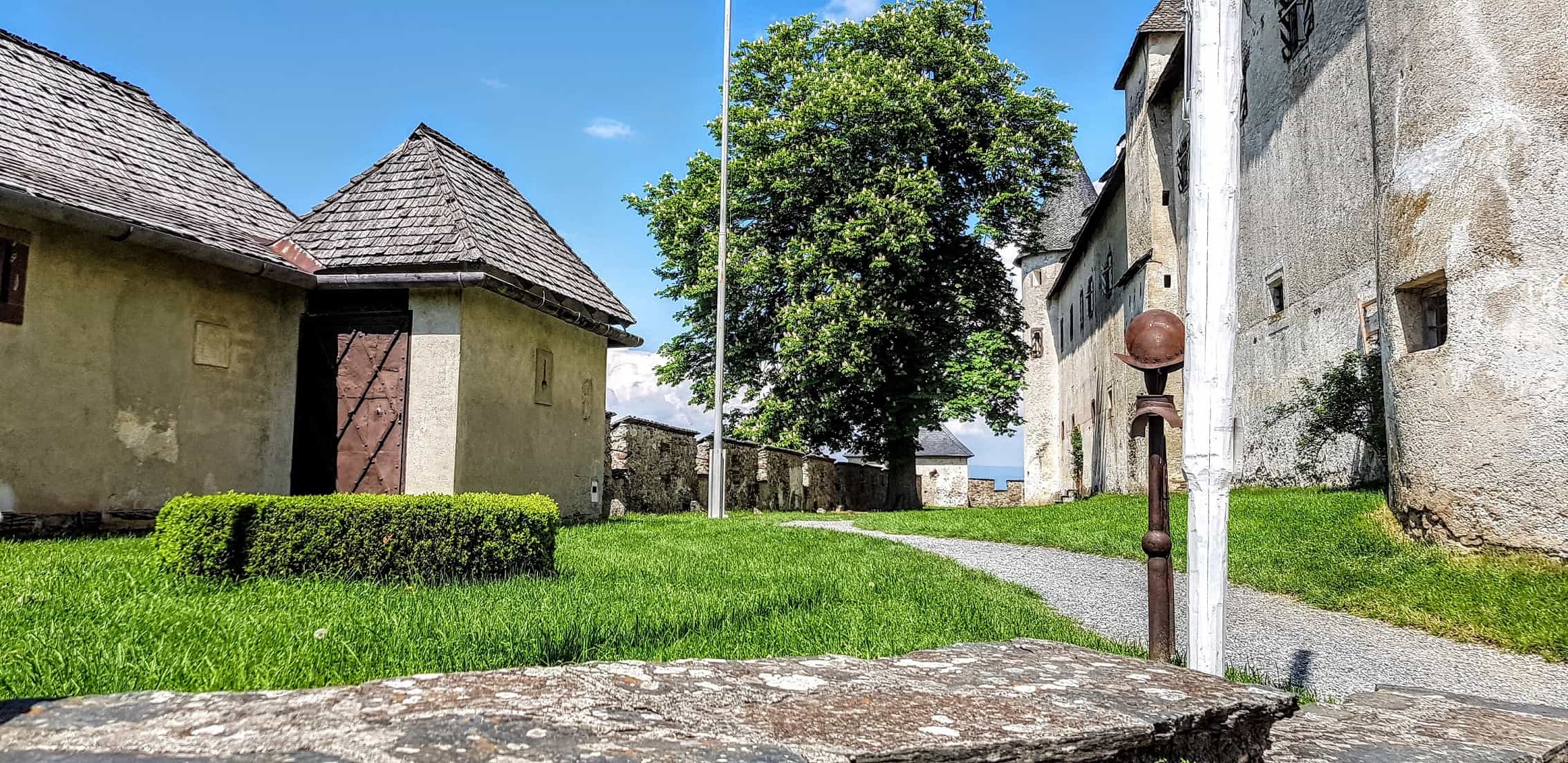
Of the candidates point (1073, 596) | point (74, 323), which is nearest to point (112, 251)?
point (74, 323)

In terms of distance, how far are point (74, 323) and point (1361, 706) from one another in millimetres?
10878

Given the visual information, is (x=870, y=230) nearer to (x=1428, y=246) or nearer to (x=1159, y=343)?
(x=1428, y=246)

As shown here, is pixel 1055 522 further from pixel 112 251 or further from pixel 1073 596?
pixel 112 251

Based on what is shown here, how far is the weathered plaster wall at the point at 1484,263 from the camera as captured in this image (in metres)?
7.89

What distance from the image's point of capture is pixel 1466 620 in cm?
659

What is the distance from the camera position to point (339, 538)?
6707 millimetres

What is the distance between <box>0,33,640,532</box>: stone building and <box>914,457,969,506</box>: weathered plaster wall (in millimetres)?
38428

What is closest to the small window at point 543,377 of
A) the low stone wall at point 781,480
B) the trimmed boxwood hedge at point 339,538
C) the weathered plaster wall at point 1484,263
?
the trimmed boxwood hedge at point 339,538

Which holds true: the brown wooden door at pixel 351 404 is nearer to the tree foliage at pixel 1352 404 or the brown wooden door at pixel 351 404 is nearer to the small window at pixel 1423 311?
the small window at pixel 1423 311

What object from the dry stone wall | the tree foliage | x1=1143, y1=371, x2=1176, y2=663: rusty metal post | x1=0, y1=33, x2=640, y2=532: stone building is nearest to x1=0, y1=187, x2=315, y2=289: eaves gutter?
x1=0, y1=33, x2=640, y2=532: stone building

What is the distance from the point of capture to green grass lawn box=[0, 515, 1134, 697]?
12.8 ft

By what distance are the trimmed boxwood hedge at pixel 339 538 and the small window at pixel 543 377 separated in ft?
21.1

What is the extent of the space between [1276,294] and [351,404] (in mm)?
14278

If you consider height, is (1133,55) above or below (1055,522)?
above
